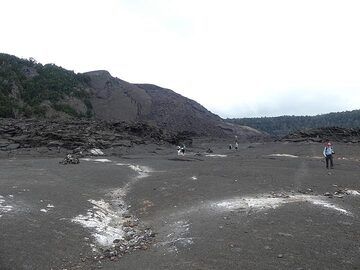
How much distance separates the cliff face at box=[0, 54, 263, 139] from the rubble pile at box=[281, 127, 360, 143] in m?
21.4

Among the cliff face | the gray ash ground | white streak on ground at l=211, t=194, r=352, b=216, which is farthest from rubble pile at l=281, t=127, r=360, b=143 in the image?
white streak on ground at l=211, t=194, r=352, b=216

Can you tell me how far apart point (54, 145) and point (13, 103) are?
112 feet

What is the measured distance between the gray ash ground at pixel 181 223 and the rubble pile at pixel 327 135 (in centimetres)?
4354

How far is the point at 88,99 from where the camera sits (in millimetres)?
91375

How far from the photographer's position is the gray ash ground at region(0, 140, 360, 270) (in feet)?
36.8

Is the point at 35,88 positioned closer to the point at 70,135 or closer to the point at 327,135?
the point at 70,135

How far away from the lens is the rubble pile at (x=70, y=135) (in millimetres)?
45500

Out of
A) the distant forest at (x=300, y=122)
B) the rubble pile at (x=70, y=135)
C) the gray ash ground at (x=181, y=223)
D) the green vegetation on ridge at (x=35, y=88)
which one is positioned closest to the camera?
the gray ash ground at (x=181, y=223)

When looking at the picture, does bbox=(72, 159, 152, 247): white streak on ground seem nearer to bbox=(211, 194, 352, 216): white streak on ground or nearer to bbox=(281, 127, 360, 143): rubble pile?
bbox=(211, 194, 352, 216): white streak on ground

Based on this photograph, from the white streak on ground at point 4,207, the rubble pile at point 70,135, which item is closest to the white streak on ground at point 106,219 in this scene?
the white streak on ground at point 4,207

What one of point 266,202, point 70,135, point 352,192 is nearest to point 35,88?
point 70,135

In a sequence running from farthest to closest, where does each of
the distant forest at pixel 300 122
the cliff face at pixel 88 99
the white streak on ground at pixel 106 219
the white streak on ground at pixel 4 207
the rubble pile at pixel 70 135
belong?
the distant forest at pixel 300 122, the cliff face at pixel 88 99, the rubble pile at pixel 70 135, the white streak on ground at pixel 4 207, the white streak on ground at pixel 106 219

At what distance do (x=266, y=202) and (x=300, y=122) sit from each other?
137 meters

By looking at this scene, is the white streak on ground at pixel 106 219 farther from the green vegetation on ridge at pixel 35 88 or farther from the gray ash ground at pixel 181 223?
the green vegetation on ridge at pixel 35 88
